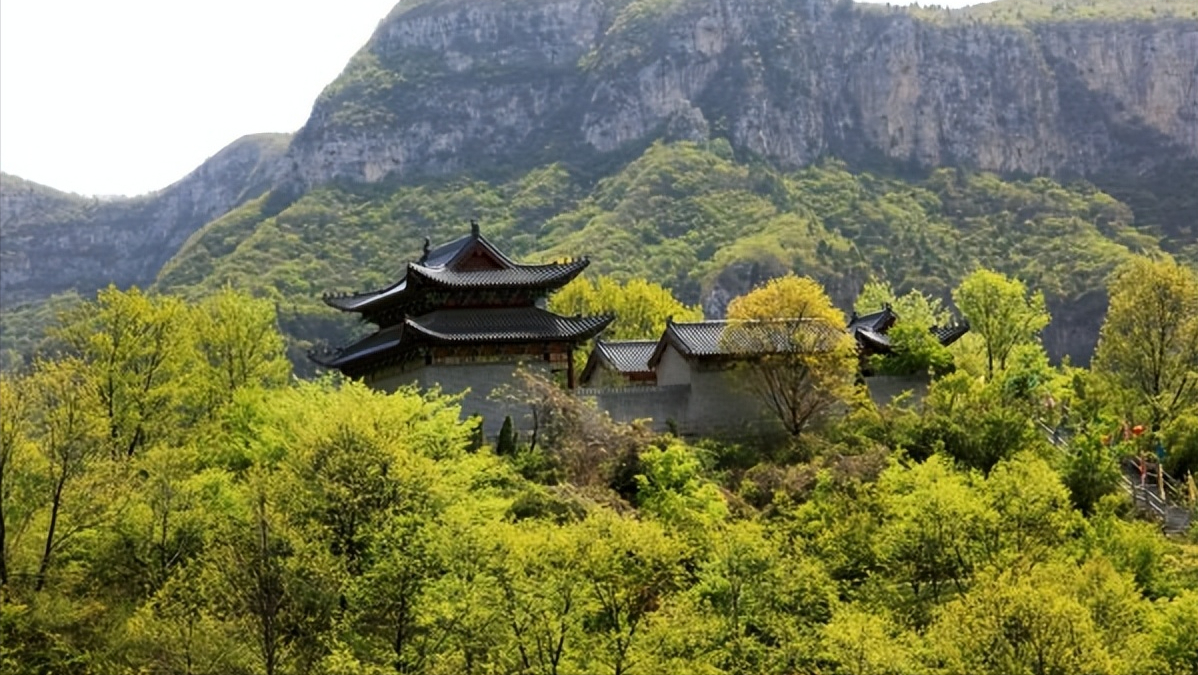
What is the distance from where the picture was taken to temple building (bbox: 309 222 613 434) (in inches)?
2168

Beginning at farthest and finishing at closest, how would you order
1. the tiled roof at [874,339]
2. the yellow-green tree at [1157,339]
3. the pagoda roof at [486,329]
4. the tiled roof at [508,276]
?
1. the tiled roof at [874,339]
2. the yellow-green tree at [1157,339]
3. the tiled roof at [508,276]
4. the pagoda roof at [486,329]

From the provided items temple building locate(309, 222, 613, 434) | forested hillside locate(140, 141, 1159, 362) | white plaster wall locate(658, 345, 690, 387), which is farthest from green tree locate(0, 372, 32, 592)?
forested hillside locate(140, 141, 1159, 362)

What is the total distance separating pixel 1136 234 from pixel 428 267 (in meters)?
128

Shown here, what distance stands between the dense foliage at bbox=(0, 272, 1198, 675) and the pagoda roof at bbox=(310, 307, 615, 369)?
255 cm

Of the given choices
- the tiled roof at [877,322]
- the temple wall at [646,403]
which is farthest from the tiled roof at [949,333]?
the temple wall at [646,403]

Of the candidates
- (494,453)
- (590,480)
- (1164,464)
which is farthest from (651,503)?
(1164,464)

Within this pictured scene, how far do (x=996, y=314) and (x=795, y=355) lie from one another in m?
21.6

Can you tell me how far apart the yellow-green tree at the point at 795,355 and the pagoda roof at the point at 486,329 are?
616 cm

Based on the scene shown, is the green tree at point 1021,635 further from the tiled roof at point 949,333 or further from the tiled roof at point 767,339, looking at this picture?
the tiled roof at point 949,333

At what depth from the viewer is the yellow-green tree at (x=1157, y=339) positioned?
58.9 meters

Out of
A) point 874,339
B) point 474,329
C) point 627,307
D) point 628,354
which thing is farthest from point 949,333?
point 627,307

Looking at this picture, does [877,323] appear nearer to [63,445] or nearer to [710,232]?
[63,445]

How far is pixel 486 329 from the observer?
5606 centimetres

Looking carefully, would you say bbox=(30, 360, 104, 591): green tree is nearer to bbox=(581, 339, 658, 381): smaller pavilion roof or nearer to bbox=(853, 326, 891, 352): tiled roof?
bbox=(581, 339, 658, 381): smaller pavilion roof
